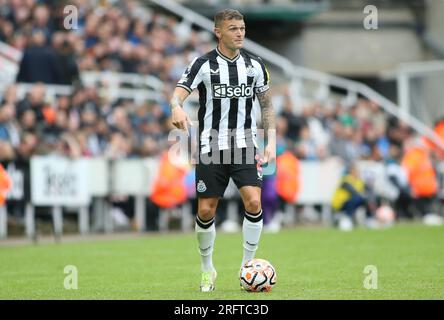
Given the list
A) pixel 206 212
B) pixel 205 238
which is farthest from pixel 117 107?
pixel 206 212

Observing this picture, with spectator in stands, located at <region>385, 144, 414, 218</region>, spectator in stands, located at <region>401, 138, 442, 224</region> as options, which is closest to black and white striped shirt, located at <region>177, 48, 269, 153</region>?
spectator in stands, located at <region>385, 144, 414, 218</region>

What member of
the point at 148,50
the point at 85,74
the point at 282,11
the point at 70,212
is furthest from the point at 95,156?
the point at 282,11

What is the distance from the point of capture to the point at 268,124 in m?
10.9

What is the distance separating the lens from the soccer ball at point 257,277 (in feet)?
33.6

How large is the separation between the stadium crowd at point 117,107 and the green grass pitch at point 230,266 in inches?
102

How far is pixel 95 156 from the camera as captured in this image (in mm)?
21469

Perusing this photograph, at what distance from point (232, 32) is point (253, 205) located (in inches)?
65.0

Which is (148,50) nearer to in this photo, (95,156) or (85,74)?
(85,74)

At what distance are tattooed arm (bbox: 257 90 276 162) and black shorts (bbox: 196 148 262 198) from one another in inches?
5.8

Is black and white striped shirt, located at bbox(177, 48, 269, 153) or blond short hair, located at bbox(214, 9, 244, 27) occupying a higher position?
blond short hair, located at bbox(214, 9, 244, 27)

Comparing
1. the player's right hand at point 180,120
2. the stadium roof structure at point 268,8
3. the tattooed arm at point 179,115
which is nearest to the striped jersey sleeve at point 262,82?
the tattooed arm at point 179,115

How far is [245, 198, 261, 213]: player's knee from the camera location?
1056cm

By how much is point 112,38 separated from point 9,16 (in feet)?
7.57

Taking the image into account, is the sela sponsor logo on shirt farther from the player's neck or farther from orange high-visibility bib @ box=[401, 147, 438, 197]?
orange high-visibility bib @ box=[401, 147, 438, 197]
